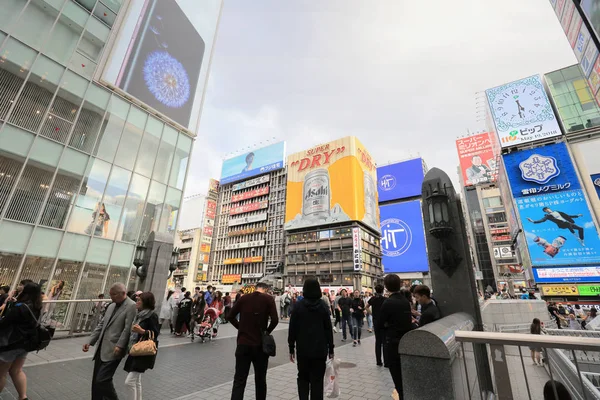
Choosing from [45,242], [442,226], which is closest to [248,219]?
[45,242]

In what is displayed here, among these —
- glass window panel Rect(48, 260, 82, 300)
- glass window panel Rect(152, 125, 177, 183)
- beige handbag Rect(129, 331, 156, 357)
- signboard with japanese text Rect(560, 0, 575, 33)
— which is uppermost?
signboard with japanese text Rect(560, 0, 575, 33)

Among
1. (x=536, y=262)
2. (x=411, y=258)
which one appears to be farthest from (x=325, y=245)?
(x=536, y=262)

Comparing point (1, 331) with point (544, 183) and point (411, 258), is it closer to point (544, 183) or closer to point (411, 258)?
point (544, 183)

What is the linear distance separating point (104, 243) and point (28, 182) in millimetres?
4445

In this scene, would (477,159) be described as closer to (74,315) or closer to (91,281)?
(91,281)

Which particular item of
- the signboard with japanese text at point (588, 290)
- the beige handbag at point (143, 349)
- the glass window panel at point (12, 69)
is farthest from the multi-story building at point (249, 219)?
the beige handbag at point (143, 349)

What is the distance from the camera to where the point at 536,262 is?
36.9 metres

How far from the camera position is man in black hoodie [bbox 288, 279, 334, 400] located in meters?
3.95

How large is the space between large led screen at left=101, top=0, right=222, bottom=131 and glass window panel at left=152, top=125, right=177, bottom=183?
1.21 meters

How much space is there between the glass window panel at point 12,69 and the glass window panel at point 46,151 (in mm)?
1600

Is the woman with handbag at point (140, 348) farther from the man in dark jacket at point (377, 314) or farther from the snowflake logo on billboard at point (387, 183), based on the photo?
the snowflake logo on billboard at point (387, 183)

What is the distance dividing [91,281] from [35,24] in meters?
13.7

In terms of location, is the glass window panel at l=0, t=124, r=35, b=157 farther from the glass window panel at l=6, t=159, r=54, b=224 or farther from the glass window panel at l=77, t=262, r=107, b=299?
the glass window panel at l=77, t=262, r=107, b=299

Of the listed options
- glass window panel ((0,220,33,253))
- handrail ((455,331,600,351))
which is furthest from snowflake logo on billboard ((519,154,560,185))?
glass window panel ((0,220,33,253))
